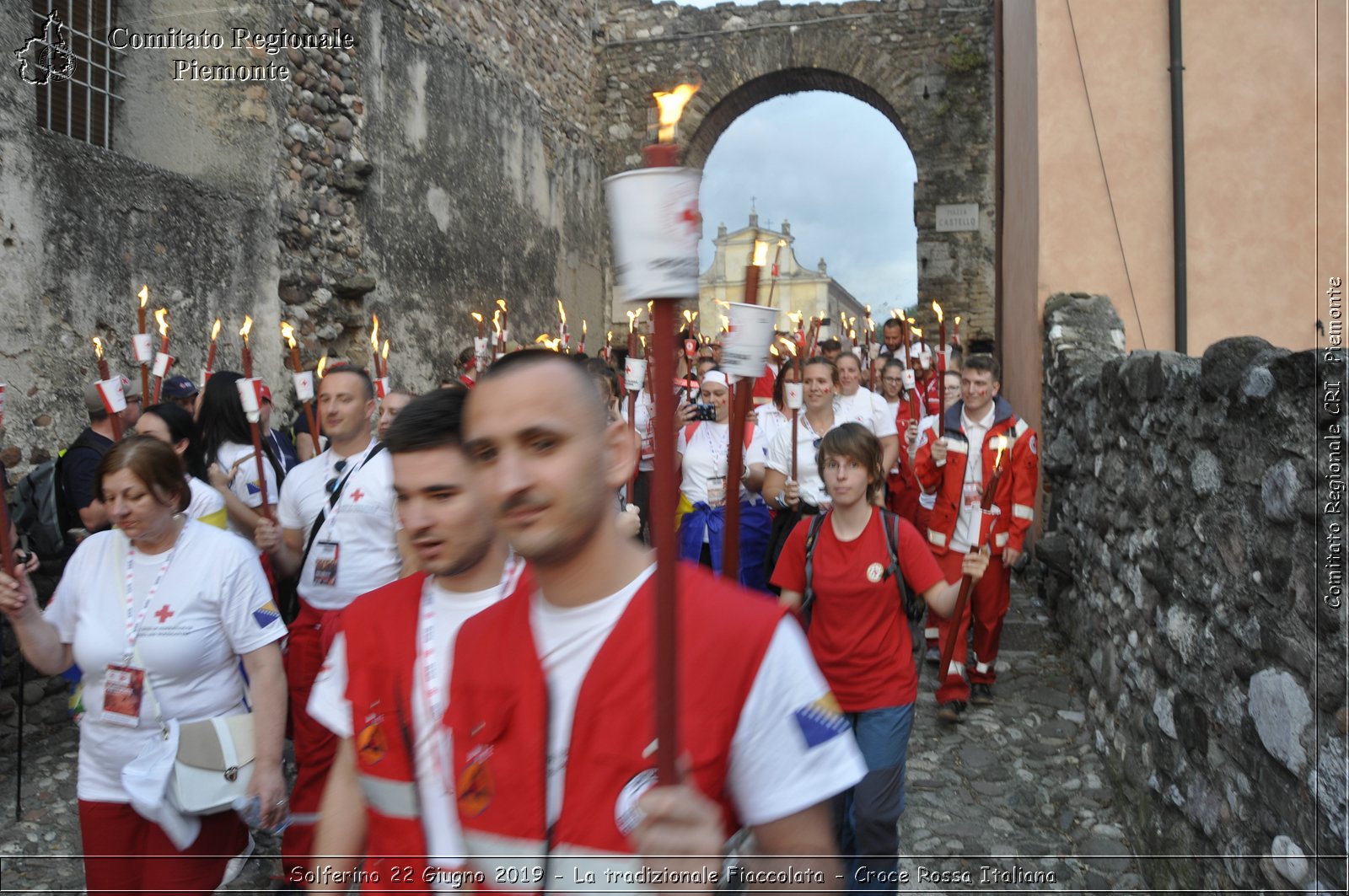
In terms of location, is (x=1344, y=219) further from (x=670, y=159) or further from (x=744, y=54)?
(x=744, y=54)

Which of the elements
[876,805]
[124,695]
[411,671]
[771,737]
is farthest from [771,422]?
[771,737]

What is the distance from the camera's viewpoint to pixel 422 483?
96.3 inches

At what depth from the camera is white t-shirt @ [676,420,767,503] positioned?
6.22 m

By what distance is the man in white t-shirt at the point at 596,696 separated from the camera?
4.90 ft

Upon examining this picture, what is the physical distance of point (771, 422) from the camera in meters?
6.23

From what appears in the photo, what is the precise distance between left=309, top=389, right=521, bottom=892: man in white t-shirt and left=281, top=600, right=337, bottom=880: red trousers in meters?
1.65

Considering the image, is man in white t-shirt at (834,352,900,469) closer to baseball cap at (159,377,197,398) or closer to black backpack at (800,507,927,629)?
black backpack at (800,507,927,629)

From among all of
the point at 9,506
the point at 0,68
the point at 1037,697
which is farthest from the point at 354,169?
the point at 1037,697

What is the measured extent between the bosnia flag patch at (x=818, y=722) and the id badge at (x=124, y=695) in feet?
7.51

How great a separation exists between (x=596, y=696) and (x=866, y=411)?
17.7 feet

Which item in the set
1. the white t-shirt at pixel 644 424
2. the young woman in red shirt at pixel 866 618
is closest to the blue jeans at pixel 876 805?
the young woman in red shirt at pixel 866 618

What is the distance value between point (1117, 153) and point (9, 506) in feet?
26.0

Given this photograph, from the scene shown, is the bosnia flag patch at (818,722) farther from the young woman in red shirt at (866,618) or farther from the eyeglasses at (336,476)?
the eyeglasses at (336,476)

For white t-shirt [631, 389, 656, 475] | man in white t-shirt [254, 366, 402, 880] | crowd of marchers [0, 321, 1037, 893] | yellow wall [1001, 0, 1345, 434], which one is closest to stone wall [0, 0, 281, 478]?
crowd of marchers [0, 321, 1037, 893]
